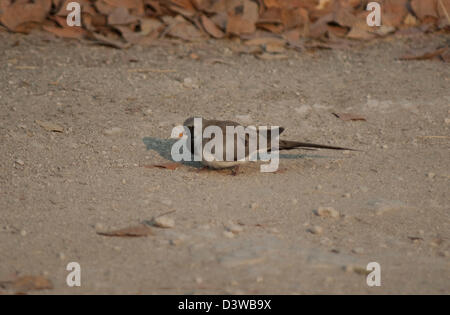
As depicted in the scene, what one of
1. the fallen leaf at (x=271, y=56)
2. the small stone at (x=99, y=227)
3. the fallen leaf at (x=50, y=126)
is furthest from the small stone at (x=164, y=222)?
the fallen leaf at (x=271, y=56)

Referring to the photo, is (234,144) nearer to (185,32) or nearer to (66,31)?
(185,32)

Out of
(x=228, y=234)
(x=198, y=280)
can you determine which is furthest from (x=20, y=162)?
(x=198, y=280)

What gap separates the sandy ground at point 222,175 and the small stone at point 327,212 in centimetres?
4

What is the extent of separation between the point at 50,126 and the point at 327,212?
283 cm

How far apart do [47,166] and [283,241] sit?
2.26m

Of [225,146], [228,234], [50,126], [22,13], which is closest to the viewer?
[228,234]

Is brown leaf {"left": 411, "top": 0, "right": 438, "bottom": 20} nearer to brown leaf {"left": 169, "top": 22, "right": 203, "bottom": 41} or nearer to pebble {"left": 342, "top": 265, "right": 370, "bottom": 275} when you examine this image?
brown leaf {"left": 169, "top": 22, "right": 203, "bottom": 41}

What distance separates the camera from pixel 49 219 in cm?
439

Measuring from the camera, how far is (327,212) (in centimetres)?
456

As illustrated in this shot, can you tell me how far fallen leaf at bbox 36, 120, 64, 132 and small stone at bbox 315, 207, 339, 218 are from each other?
2.68 metres

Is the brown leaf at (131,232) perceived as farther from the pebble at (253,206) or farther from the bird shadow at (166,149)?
the bird shadow at (166,149)

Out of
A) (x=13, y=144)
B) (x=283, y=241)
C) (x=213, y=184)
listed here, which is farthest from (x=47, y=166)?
(x=283, y=241)

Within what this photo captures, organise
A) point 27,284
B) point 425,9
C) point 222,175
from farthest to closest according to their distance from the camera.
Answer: point 425,9 < point 222,175 < point 27,284

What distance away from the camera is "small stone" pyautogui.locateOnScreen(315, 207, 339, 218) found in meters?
4.53
